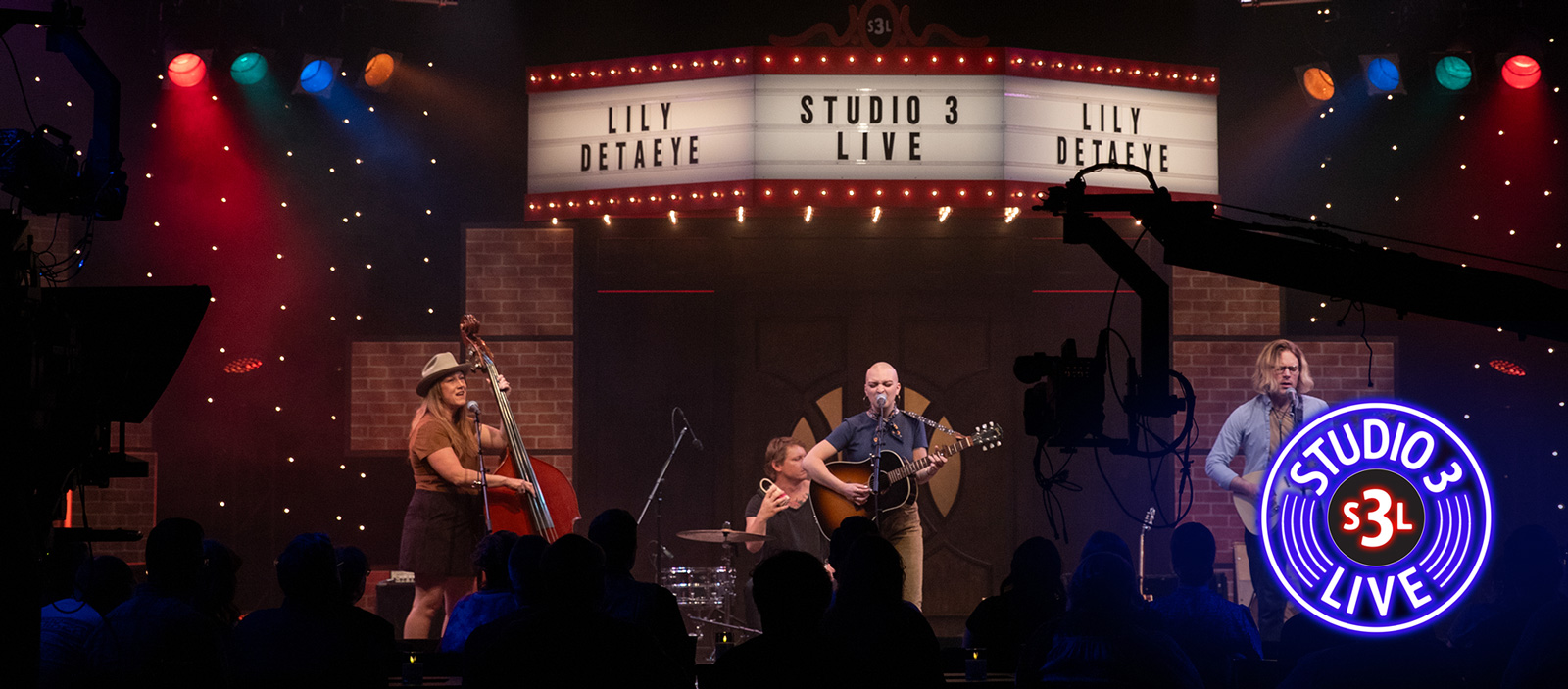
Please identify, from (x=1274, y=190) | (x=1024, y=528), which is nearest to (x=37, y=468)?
(x=1024, y=528)

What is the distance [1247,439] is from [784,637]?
749cm

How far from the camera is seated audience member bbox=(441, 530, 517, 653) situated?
5566 millimetres

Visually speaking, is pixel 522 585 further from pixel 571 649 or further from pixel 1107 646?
pixel 1107 646

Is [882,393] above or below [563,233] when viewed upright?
below

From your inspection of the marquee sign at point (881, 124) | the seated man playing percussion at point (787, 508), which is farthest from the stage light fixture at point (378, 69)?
the seated man playing percussion at point (787, 508)

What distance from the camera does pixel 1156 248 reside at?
11391mm

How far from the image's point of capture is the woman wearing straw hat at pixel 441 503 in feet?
30.7

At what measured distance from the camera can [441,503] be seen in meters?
9.45

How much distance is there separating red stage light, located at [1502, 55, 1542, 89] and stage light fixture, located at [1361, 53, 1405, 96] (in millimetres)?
1046

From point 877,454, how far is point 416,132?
5.11 m

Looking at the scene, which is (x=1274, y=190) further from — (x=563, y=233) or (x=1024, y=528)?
(x=563, y=233)

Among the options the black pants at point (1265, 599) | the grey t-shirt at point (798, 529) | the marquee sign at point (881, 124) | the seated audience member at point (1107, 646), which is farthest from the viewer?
the marquee sign at point (881, 124)

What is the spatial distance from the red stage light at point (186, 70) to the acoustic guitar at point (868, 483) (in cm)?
635

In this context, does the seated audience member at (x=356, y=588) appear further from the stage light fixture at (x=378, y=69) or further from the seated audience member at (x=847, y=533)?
the stage light fixture at (x=378, y=69)
